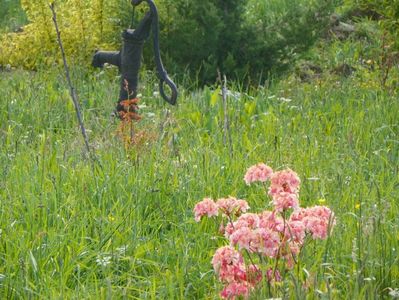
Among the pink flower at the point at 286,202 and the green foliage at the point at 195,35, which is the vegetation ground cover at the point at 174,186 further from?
the green foliage at the point at 195,35

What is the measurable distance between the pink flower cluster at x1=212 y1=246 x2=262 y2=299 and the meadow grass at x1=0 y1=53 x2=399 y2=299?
0.10m

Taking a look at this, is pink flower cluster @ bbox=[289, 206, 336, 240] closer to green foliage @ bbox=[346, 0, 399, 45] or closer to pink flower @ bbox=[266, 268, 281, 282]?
pink flower @ bbox=[266, 268, 281, 282]

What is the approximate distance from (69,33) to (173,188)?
3.93 metres

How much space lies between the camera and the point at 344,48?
925cm

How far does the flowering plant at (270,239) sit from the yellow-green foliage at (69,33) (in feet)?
16.1

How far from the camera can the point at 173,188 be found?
400 cm

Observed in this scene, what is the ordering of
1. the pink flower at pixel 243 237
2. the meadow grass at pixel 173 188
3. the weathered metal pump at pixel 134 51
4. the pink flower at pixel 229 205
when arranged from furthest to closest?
the weathered metal pump at pixel 134 51
the meadow grass at pixel 173 188
the pink flower at pixel 229 205
the pink flower at pixel 243 237

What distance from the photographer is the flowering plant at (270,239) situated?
2.61 metres

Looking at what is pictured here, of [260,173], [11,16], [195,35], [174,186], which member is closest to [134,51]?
[174,186]

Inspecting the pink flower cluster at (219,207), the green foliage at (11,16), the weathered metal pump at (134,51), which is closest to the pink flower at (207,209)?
the pink flower cluster at (219,207)

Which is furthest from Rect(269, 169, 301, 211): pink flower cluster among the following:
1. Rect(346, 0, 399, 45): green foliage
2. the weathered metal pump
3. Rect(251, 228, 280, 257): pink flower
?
Rect(346, 0, 399, 45): green foliage

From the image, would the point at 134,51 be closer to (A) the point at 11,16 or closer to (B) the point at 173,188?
(B) the point at 173,188

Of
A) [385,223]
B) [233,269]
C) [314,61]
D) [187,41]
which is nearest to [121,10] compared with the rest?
[187,41]

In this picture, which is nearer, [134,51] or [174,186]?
[174,186]
